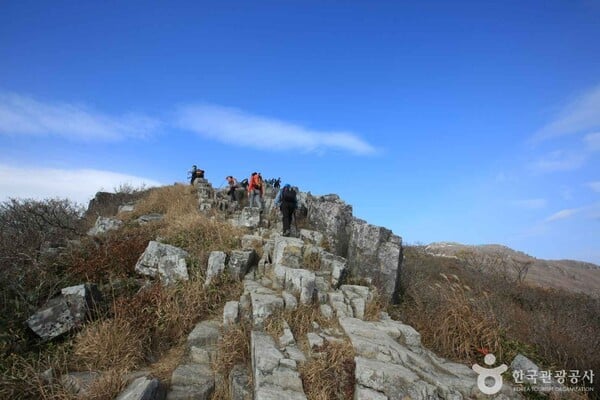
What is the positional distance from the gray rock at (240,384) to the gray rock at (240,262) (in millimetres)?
3075

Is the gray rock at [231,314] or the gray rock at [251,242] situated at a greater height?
the gray rock at [251,242]

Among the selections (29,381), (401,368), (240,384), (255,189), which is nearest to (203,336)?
(240,384)

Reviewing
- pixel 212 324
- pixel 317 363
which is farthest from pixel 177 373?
pixel 317 363

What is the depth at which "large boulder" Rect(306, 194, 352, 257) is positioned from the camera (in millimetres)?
10781

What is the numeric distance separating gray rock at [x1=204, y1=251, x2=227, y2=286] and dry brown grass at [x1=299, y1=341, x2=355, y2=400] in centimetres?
367

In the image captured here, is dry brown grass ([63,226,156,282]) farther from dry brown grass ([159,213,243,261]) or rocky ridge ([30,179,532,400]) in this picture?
dry brown grass ([159,213,243,261])

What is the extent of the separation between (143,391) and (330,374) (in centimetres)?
268

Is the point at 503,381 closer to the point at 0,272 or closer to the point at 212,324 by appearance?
the point at 212,324

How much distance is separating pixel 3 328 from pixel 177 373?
143 inches

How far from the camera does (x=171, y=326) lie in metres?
6.89

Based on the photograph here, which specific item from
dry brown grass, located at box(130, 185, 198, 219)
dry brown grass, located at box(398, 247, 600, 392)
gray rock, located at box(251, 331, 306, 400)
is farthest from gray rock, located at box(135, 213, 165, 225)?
dry brown grass, located at box(398, 247, 600, 392)

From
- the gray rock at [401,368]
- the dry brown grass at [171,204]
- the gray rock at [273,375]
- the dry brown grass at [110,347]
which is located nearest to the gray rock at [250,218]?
the dry brown grass at [171,204]

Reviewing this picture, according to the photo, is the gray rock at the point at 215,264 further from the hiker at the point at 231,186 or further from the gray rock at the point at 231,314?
the hiker at the point at 231,186

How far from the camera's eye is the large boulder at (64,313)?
6.39m
